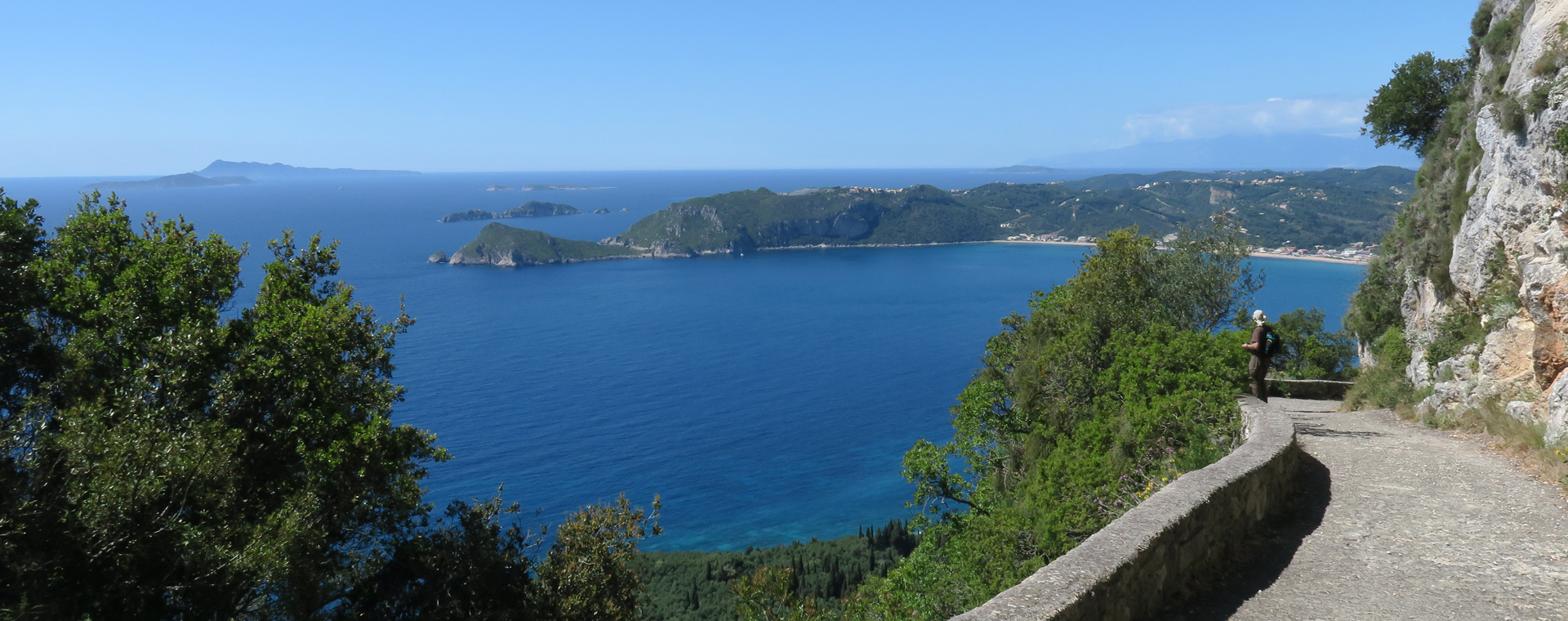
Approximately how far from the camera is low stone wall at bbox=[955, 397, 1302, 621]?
450 cm

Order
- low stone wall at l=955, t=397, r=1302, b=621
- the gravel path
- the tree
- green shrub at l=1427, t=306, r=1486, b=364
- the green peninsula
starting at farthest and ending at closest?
the green peninsula, the tree, green shrub at l=1427, t=306, r=1486, b=364, the gravel path, low stone wall at l=955, t=397, r=1302, b=621

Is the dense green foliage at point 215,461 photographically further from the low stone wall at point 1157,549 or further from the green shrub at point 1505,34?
the green shrub at point 1505,34

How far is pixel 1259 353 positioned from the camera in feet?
39.5

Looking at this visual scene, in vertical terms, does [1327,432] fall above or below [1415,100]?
below

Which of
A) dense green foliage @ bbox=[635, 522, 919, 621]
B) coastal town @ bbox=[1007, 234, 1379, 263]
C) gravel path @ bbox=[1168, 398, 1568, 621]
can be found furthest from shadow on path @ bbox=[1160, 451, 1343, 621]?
coastal town @ bbox=[1007, 234, 1379, 263]

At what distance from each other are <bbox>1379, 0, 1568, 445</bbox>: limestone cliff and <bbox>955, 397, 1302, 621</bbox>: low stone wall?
4121 mm

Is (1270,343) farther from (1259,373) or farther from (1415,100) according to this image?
(1415,100)

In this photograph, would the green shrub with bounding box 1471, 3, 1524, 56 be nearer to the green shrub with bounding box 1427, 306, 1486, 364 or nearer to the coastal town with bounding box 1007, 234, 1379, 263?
the green shrub with bounding box 1427, 306, 1486, 364

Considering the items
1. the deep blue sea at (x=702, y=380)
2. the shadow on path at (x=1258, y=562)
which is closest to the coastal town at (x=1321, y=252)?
the deep blue sea at (x=702, y=380)

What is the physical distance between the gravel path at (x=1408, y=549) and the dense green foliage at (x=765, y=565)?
37.0m

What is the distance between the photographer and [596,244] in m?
193

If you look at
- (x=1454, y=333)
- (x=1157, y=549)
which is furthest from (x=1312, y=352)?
(x=1157, y=549)

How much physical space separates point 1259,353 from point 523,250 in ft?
580

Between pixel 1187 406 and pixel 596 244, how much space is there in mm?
189674
